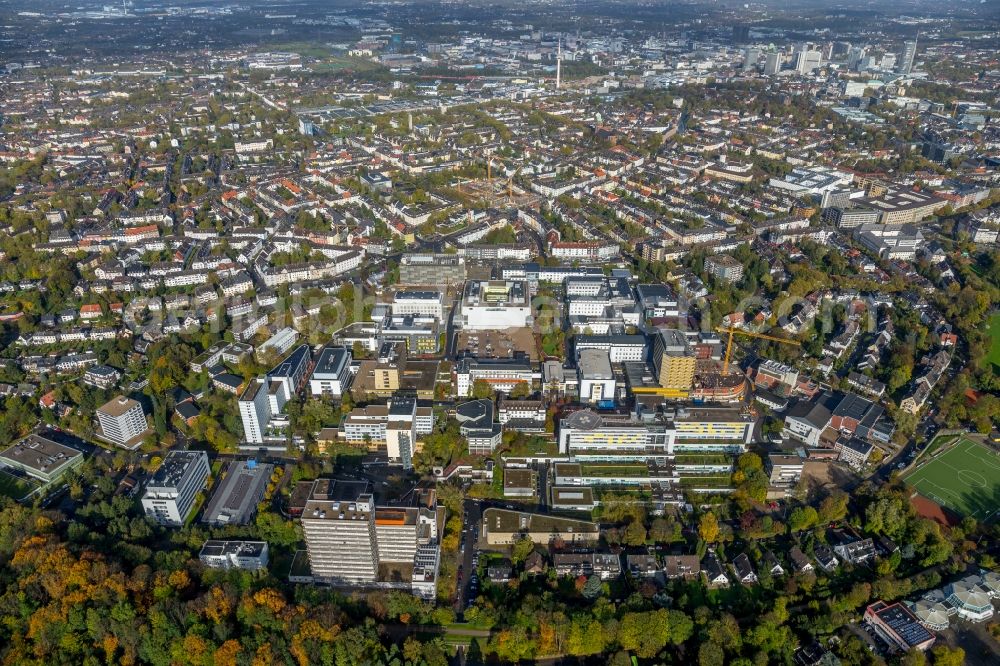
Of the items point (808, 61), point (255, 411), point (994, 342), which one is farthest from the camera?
point (808, 61)

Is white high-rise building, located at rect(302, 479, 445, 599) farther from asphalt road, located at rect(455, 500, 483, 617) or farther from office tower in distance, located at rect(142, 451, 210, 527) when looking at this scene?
office tower in distance, located at rect(142, 451, 210, 527)

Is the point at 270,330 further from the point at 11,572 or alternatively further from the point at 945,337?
the point at 945,337

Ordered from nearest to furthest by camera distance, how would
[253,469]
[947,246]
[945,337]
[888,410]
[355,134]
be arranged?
1. [253,469]
2. [888,410]
3. [945,337]
4. [947,246]
5. [355,134]

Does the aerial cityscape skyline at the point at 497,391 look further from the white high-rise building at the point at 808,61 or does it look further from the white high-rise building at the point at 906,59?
Answer: the white high-rise building at the point at 808,61

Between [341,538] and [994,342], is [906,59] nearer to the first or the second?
[994,342]

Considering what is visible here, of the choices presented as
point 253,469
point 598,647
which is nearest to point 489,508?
point 598,647

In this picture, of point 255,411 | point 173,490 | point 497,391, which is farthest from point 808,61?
point 173,490

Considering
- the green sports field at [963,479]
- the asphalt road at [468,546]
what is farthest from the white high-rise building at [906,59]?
the asphalt road at [468,546]
